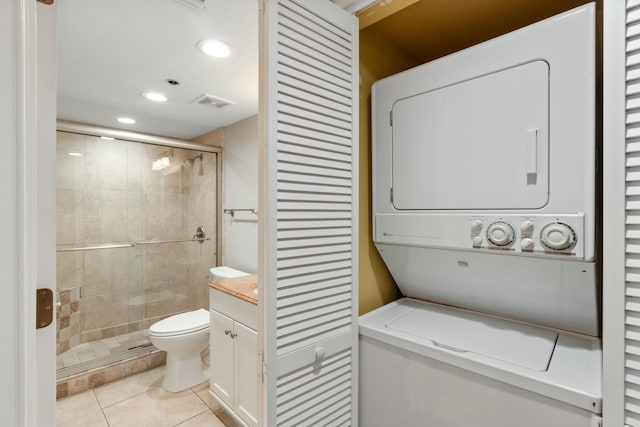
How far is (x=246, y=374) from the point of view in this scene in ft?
6.19

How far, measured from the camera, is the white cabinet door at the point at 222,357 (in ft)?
6.70

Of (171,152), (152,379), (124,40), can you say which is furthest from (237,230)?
(124,40)

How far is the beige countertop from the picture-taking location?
1852 millimetres

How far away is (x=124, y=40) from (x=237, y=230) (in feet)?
6.73

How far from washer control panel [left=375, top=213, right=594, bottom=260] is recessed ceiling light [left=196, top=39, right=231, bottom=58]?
1.42 m

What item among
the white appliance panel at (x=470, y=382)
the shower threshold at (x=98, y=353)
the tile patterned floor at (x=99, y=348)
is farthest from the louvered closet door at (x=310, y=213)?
the tile patterned floor at (x=99, y=348)

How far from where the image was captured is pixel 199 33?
5.46 ft

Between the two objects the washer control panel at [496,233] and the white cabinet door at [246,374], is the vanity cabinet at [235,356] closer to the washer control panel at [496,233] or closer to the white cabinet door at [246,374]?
the white cabinet door at [246,374]

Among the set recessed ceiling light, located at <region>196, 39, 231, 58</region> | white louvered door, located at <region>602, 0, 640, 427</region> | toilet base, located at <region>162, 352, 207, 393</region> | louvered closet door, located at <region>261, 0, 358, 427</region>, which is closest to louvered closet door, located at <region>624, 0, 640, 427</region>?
white louvered door, located at <region>602, 0, 640, 427</region>

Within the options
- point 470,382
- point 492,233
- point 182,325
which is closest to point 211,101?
point 182,325

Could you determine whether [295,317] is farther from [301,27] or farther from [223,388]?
[223,388]

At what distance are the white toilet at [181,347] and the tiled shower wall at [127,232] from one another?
84cm

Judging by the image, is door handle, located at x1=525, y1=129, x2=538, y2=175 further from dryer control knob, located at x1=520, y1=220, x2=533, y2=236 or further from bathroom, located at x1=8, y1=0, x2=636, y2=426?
bathroom, located at x1=8, y1=0, x2=636, y2=426

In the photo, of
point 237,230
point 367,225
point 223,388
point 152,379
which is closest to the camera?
point 367,225
